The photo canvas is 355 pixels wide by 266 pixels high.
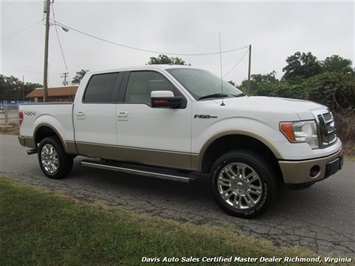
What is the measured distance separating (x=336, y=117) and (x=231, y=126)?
Result: 7.91 metres

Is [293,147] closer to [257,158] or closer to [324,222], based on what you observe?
[257,158]

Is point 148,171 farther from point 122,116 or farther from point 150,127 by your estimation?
point 122,116

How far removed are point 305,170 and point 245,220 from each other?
37.0 inches

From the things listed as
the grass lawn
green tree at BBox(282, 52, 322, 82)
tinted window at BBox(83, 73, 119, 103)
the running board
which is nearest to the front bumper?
the grass lawn

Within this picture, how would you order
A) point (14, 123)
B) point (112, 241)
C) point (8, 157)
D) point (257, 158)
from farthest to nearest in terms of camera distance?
point (14, 123) < point (8, 157) < point (257, 158) < point (112, 241)

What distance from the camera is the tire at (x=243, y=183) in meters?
3.71

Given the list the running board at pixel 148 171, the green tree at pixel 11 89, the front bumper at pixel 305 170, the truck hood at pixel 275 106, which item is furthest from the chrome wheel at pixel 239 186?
the green tree at pixel 11 89

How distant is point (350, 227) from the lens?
3.59m

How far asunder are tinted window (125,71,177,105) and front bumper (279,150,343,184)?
6.33ft

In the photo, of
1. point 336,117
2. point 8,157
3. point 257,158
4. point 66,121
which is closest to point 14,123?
point 8,157

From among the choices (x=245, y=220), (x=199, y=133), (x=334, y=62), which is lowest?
(x=245, y=220)

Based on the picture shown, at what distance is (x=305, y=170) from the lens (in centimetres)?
354

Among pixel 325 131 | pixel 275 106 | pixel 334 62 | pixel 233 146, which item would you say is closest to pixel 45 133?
pixel 233 146

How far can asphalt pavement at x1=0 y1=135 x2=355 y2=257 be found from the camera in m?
3.42
